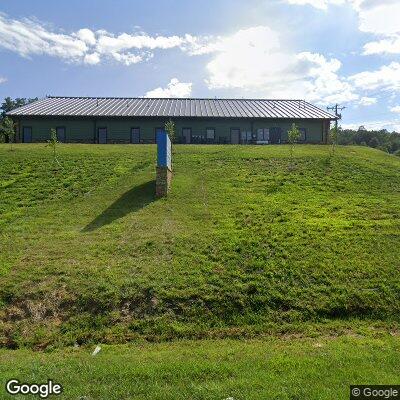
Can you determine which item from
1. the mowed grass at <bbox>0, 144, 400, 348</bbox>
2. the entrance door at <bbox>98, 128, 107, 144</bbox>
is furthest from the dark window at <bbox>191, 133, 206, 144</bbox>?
the mowed grass at <bbox>0, 144, 400, 348</bbox>

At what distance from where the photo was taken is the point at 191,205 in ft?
51.5

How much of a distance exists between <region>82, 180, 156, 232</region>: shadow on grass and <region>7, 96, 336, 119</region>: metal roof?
64.9 feet

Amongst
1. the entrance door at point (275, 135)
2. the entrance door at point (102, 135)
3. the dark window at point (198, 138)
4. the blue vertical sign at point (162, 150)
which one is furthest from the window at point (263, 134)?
the blue vertical sign at point (162, 150)

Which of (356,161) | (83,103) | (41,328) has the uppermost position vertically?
(83,103)

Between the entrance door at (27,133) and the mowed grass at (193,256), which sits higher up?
the entrance door at (27,133)

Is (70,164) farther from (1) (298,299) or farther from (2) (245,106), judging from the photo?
(2) (245,106)

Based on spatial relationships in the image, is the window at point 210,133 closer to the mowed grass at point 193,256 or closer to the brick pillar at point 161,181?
the mowed grass at point 193,256

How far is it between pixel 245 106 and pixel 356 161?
19.5 meters

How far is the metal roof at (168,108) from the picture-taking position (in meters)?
36.7

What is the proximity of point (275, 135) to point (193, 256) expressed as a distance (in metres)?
28.6

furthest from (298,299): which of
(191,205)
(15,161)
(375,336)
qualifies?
(15,161)

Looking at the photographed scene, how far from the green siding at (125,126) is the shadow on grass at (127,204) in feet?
61.1

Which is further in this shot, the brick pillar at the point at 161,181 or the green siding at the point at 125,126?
the green siding at the point at 125,126

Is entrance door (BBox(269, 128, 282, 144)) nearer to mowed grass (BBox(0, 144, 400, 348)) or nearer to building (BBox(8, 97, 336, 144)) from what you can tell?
building (BBox(8, 97, 336, 144))
